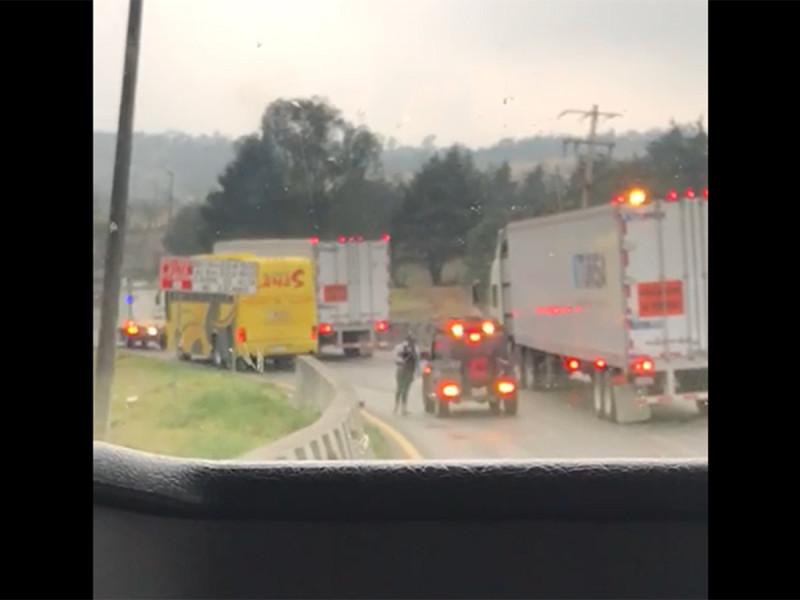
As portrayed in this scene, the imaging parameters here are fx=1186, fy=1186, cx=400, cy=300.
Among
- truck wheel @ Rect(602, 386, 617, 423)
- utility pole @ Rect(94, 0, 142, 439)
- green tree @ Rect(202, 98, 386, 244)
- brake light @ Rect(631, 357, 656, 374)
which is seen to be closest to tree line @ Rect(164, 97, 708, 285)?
green tree @ Rect(202, 98, 386, 244)

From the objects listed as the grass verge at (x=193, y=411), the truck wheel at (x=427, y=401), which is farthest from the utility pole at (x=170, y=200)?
the truck wheel at (x=427, y=401)

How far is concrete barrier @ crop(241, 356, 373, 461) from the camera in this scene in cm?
295

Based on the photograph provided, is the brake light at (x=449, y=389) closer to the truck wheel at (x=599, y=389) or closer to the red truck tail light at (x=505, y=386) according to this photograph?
the red truck tail light at (x=505, y=386)

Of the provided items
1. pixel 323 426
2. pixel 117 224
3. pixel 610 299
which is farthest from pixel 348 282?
pixel 610 299

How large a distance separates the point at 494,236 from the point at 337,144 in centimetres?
58

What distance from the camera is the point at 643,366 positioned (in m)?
5.40

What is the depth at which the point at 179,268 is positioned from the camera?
Answer: 11.5ft

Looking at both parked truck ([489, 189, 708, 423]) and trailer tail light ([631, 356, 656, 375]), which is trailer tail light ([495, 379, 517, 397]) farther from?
trailer tail light ([631, 356, 656, 375])

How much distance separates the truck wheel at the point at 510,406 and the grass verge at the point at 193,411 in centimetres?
85

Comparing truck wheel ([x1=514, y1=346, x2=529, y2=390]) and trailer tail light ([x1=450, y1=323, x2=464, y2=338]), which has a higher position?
trailer tail light ([x1=450, y1=323, x2=464, y2=338])

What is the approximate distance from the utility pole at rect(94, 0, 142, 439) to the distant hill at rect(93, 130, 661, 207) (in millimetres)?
45

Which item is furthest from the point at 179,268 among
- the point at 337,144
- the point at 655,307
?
the point at 655,307

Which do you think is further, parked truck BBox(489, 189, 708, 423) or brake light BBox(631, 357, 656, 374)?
brake light BBox(631, 357, 656, 374)

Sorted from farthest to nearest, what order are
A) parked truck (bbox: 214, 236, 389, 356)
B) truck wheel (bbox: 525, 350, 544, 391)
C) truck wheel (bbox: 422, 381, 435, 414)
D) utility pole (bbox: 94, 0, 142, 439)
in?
truck wheel (bbox: 525, 350, 544, 391) → truck wheel (bbox: 422, 381, 435, 414) → parked truck (bbox: 214, 236, 389, 356) → utility pole (bbox: 94, 0, 142, 439)
